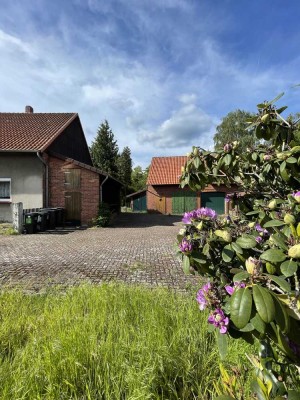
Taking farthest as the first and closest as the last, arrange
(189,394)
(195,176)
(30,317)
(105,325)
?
(30,317) < (105,325) < (195,176) < (189,394)

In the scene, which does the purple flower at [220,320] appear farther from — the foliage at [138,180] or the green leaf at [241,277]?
the foliage at [138,180]

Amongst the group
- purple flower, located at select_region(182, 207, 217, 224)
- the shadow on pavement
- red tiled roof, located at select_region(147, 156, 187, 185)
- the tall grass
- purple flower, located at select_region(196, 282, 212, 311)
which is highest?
red tiled roof, located at select_region(147, 156, 187, 185)

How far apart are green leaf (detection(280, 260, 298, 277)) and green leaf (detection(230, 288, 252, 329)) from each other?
0.19 metres

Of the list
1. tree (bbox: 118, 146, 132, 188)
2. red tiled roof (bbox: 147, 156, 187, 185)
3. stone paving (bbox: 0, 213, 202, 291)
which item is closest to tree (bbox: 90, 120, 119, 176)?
tree (bbox: 118, 146, 132, 188)

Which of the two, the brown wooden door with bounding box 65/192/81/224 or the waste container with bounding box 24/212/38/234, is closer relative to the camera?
the waste container with bounding box 24/212/38/234

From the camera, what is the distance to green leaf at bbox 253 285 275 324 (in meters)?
0.91

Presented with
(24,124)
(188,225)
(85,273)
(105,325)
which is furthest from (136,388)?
(24,124)

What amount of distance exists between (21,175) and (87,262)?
1060cm

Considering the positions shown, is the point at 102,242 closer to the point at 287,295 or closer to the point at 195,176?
the point at 195,176

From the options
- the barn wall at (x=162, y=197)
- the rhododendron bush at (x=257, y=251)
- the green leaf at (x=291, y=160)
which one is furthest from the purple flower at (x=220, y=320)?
the barn wall at (x=162, y=197)

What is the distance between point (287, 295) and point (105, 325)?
83.0 inches

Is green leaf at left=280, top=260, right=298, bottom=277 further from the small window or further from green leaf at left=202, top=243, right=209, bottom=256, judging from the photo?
the small window

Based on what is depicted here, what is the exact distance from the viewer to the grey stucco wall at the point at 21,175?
1552 cm

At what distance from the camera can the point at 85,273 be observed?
6.03 metres
